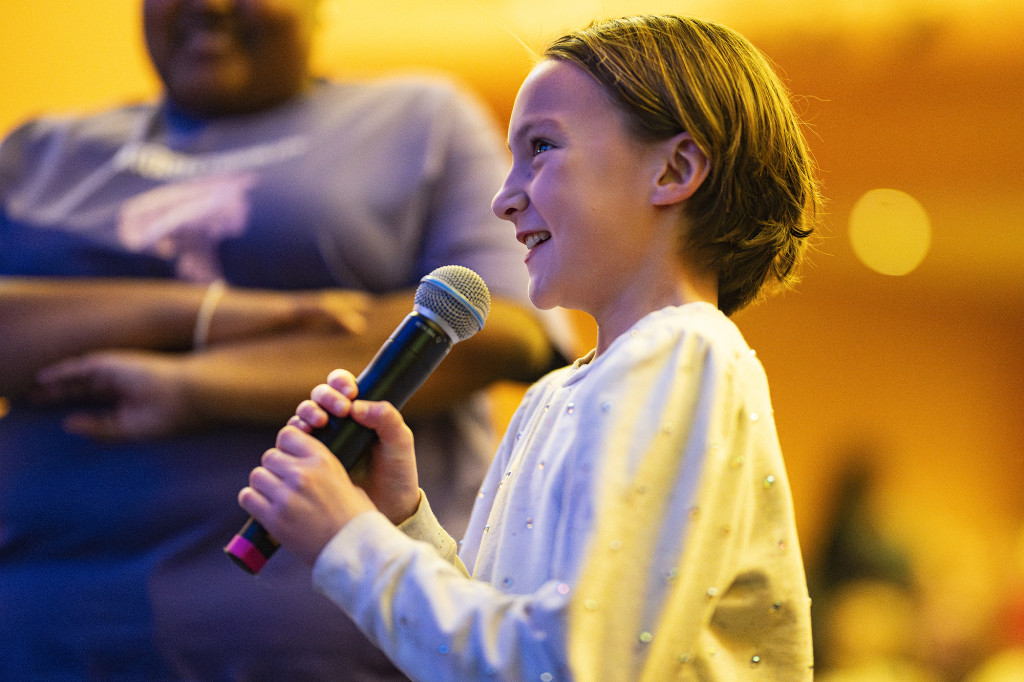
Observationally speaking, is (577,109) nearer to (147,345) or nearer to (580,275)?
(580,275)

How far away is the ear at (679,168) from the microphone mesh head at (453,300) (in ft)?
0.52

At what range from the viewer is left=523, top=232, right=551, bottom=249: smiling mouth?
785mm

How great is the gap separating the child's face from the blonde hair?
0.02 meters

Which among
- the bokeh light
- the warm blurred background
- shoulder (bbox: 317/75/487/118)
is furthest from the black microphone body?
the bokeh light

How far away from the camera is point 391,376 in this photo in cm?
73

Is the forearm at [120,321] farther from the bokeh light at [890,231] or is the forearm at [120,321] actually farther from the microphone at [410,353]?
the bokeh light at [890,231]

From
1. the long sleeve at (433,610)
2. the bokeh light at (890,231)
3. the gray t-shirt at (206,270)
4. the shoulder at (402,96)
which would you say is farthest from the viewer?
the bokeh light at (890,231)

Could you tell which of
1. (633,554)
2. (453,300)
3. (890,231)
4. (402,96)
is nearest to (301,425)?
(453,300)

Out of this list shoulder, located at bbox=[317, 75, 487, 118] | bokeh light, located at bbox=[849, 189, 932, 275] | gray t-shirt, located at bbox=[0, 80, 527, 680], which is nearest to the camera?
gray t-shirt, located at bbox=[0, 80, 527, 680]

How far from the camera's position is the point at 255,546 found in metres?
0.68

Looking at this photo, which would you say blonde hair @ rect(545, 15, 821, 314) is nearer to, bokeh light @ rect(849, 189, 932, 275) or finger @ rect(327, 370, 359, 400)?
finger @ rect(327, 370, 359, 400)

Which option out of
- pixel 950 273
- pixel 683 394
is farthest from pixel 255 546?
pixel 950 273

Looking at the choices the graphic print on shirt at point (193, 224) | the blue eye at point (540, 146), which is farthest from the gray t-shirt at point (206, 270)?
the blue eye at point (540, 146)

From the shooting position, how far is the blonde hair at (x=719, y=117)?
0.76 metres
